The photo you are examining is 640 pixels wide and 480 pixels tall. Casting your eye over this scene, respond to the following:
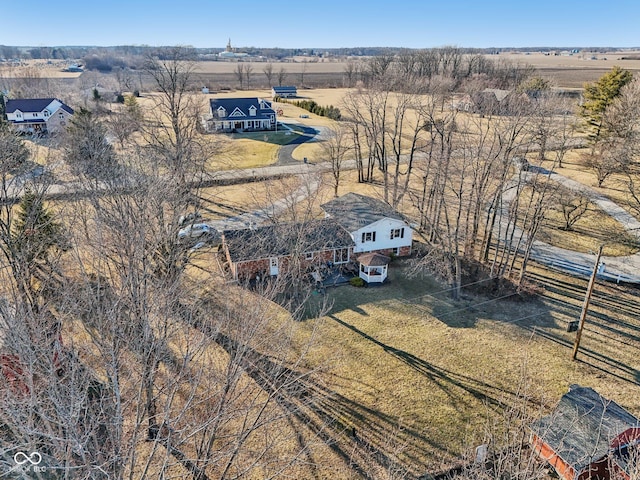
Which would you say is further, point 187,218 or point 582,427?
point 187,218

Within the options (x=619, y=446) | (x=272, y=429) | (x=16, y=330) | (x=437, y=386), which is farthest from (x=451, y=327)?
(x=16, y=330)

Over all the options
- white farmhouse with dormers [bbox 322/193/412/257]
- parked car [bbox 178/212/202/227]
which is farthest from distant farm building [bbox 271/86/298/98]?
parked car [bbox 178/212/202/227]

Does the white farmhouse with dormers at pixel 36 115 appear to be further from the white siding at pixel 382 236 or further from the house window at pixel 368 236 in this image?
the house window at pixel 368 236

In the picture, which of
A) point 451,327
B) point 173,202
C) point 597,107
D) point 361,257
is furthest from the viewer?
point 597,107

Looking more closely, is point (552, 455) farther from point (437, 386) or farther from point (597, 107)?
point (597, 107)

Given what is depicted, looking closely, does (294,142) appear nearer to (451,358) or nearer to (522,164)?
(522,164)

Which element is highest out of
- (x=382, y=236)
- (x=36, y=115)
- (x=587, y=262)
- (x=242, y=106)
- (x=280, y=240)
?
(x=242, y=106)

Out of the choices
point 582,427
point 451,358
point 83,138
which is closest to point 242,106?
point 83,138
